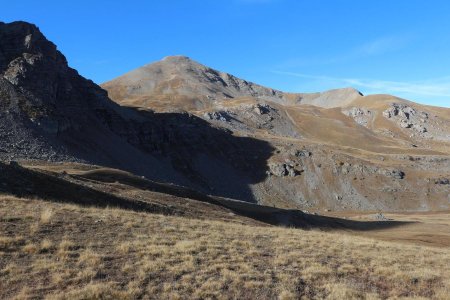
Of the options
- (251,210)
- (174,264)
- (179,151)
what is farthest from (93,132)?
(174,264)

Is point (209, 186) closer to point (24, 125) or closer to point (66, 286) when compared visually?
point (24, 125)

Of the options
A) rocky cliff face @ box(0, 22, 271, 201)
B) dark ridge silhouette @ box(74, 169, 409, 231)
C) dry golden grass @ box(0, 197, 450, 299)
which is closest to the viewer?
dry golden grass @ box(0, 197, 450, 299)

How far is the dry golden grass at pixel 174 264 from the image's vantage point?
13.2m

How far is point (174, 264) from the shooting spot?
52.4 feet

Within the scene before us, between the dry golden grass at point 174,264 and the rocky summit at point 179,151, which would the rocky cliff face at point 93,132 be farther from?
the dry golden grass at point 174,264

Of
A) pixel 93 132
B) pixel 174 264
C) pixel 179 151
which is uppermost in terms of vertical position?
pixel 93 132

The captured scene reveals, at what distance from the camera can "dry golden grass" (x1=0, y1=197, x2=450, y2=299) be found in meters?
13.2

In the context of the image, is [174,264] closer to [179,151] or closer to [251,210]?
[251,210]

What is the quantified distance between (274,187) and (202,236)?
91977 mm

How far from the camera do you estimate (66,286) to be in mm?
12742

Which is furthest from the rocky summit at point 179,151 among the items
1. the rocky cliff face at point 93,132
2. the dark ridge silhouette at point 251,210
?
the dark ridge silhouette at point 251,210

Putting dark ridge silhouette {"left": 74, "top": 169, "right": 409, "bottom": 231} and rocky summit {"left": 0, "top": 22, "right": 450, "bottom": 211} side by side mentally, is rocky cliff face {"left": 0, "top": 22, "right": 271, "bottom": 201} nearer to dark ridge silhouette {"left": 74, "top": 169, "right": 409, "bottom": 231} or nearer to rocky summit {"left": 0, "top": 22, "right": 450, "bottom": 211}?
rocky summit {"left": 0, "top": 22, "right": 450, "bottom": 211}

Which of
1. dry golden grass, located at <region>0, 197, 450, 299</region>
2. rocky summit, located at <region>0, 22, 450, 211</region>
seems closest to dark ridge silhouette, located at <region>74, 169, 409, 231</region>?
rocky summit, located at <region>0, 22, 450, 211</region>

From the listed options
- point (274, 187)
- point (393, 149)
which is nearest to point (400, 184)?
point (274, 187)
